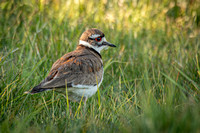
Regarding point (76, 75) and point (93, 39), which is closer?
point (76, 75)

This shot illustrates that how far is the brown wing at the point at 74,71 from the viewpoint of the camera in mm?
3742

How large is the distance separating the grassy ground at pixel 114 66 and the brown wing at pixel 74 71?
248mm

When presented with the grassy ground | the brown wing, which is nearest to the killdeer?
the brown wing

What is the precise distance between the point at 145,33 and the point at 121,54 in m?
1.97

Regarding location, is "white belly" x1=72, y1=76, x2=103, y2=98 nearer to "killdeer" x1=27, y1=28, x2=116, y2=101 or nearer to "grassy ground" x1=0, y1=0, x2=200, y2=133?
"killdeer" x1=27, y1=28, x2=116, y2=101

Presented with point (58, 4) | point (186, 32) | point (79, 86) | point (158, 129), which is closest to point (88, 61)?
point (79, 86)

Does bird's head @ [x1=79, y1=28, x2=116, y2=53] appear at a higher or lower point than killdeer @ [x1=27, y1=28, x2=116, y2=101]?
higher

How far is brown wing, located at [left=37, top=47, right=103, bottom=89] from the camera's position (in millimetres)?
→ 3742

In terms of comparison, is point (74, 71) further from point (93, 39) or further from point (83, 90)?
point (93, 39)

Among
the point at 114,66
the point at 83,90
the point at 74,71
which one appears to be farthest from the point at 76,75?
the point at 114,66

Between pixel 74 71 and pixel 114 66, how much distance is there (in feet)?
4.45

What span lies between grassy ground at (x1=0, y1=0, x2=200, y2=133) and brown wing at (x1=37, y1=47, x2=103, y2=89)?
0.81 ft

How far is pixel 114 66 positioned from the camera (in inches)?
203

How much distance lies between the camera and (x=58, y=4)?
7.82 m
